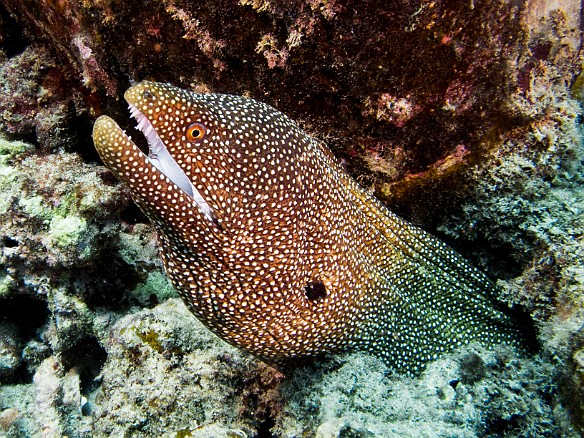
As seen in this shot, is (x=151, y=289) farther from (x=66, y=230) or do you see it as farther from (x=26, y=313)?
(x=26, y=313)


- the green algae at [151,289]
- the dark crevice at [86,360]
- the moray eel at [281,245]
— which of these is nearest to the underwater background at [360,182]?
the dark crevice at [86,360]

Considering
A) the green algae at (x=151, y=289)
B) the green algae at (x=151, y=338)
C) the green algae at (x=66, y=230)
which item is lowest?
the green algae at (x=151, y=338)

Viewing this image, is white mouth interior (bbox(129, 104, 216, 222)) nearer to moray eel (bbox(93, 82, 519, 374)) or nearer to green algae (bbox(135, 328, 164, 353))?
moray eel (bbox(93, 82, 519, 374))

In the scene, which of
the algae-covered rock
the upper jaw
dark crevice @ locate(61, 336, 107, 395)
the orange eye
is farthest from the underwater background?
the upper jaw

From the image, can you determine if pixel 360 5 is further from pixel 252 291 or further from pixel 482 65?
pixel 252 291

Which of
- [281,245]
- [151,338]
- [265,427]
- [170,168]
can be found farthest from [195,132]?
[265,427]

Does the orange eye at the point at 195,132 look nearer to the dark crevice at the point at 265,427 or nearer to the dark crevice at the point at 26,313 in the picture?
the dark crevice at the point at 265,427

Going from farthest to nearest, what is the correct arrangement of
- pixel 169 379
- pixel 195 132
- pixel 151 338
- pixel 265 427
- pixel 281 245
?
pixel 265 427 < pixel 151 338 < pixel 169 379 < pixel 281 245 < pixel 195 132
